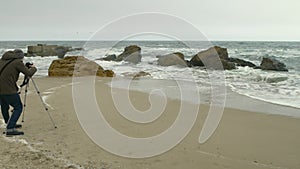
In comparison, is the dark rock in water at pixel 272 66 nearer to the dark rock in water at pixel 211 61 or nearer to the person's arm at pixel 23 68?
the dark rock in water at pixel 211 61

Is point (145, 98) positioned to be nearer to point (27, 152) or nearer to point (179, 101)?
point (179, 101)

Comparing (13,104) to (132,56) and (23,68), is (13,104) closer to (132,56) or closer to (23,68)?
(23,68)

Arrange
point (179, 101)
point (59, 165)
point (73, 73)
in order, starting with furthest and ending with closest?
point (73, 73) → point (179, 101) → point (59, 165)

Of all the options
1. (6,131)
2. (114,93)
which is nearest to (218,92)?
(114,93)

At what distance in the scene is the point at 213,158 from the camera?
220 inches

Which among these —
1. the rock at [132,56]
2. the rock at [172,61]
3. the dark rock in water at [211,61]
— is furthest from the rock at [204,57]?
the rock at [132,56]

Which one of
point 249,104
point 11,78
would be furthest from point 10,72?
point 249,104

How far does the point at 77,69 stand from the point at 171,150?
49.9 feet

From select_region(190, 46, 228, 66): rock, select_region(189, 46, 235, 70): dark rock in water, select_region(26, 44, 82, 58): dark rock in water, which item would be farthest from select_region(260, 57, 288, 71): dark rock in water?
select_region(26, 44, 82, 58): dark rock in water

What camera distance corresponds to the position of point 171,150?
6.00m

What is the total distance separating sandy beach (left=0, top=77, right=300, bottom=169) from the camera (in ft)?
17.4

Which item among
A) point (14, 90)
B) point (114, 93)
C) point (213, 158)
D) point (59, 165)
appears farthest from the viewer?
point (114, 93)

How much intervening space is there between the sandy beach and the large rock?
35.7 ft

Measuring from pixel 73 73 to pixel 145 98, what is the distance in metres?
9.56
